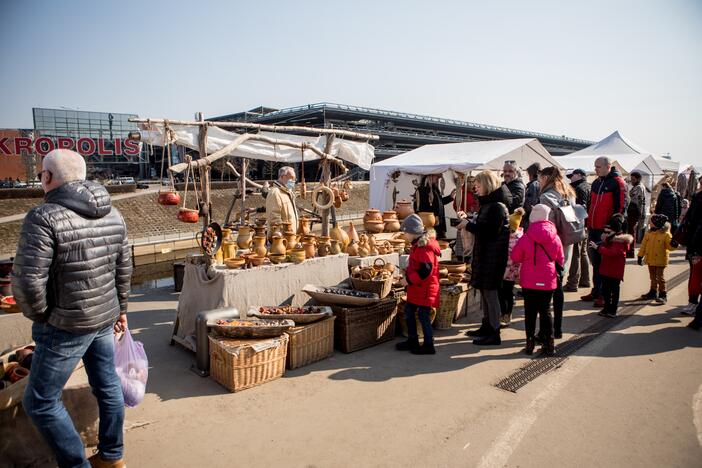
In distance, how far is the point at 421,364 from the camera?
12.9 ft

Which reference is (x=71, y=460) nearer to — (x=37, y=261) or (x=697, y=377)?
(x=37, y=261)

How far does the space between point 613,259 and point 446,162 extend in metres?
4.52

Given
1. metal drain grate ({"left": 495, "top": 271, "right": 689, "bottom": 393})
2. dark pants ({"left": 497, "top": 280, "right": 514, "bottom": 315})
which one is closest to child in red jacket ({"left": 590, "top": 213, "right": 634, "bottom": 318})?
metal drain grate ({"left": 495, "top": 271, "right": 689, "bottom": 393})

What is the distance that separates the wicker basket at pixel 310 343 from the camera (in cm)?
374

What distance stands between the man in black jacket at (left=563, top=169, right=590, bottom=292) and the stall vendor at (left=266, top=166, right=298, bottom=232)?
4.05 meters

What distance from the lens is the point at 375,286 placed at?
4.49 meters

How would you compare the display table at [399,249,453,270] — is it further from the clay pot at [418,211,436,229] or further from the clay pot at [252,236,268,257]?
the clay pot at [252,236,268,257]

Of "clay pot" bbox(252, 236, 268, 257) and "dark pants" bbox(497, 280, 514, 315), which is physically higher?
"clay pot" bbox(252, 236, 268, 257)

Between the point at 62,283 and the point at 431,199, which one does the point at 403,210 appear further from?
the point at 62,283

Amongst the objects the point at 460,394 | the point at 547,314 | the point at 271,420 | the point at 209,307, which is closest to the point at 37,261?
the point at 271,420

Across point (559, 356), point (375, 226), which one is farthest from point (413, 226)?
point (375, 226)

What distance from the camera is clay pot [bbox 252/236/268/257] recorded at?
15.0 ft

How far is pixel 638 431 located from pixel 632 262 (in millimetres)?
7060

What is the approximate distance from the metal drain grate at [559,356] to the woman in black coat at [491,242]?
21.8 inches
